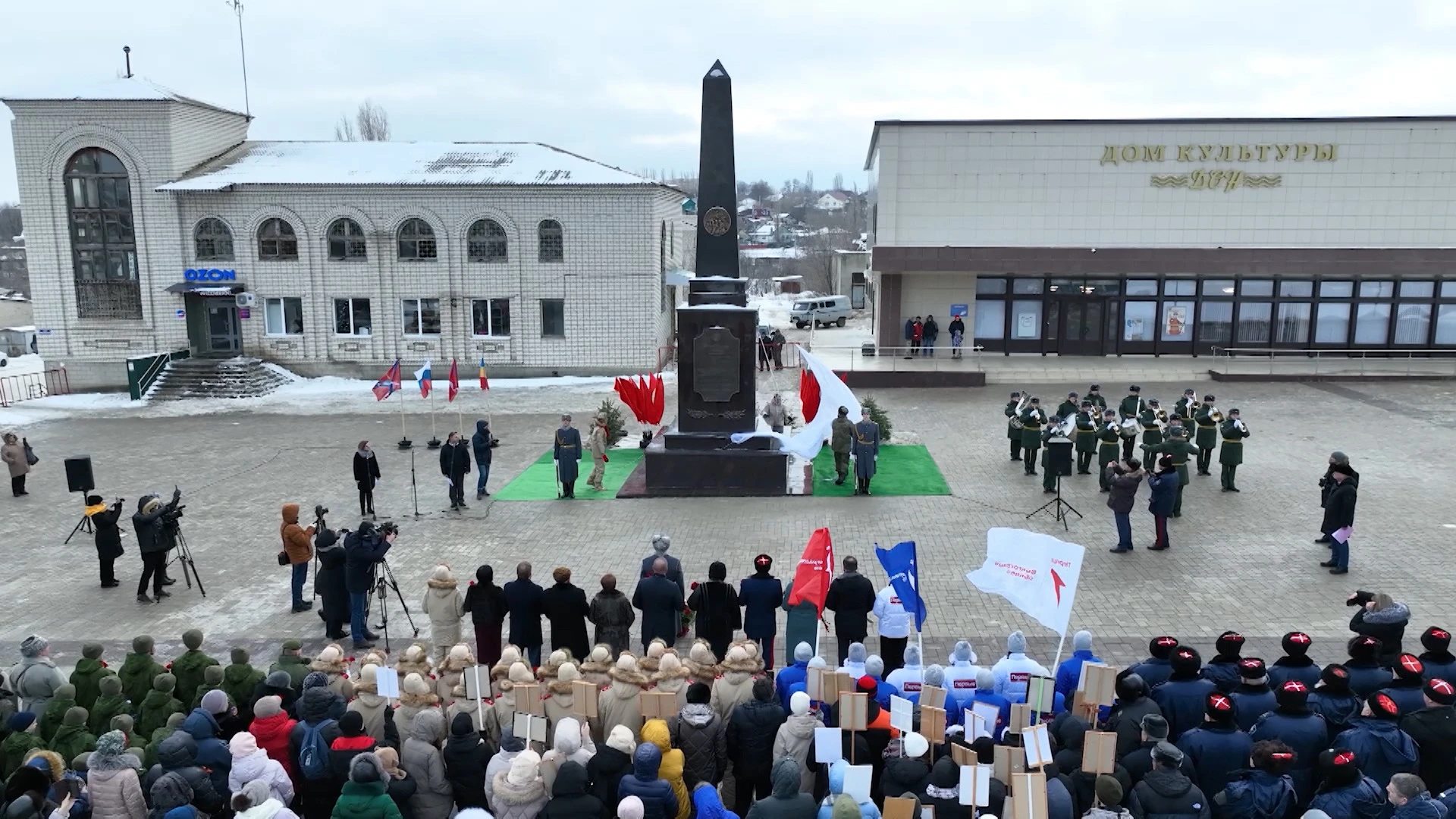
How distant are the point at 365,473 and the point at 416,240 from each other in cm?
1747

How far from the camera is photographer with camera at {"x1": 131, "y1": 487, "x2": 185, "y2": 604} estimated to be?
12.4 m

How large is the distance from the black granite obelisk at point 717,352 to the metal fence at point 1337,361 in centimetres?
1935

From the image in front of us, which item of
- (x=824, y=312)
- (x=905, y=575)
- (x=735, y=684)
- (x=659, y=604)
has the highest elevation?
(x=824, y=312)

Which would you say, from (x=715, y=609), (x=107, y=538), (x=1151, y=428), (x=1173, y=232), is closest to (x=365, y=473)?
(x=107, y=538)

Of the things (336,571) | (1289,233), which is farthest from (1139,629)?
(1289,233)

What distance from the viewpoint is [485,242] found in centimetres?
3186

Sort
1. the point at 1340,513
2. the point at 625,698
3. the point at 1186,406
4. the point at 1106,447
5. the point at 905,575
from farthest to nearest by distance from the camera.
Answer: the point at 1186,406
the point at 1106,447
the point at 1340,513
the point at 905,575
the point at 625,698

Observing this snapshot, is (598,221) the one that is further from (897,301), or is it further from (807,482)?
(807,482)

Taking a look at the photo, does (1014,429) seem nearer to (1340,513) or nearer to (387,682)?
(1340,513)

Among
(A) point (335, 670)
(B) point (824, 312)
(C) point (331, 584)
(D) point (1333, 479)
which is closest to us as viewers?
(A) point (335, 670)

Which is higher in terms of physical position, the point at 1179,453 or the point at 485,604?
the point at 1179,453

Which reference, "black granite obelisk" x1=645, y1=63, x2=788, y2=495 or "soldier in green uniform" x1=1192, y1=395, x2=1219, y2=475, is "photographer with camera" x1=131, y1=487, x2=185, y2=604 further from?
"soldier in green uniform" x1=1192, y1=395, x2=1219, y2=475

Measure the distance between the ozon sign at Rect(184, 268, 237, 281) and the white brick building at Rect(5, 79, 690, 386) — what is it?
0.16 ft

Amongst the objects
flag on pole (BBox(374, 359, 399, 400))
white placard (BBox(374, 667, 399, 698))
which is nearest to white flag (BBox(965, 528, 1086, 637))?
white placard (BBox(374, 667, 399, 698))
